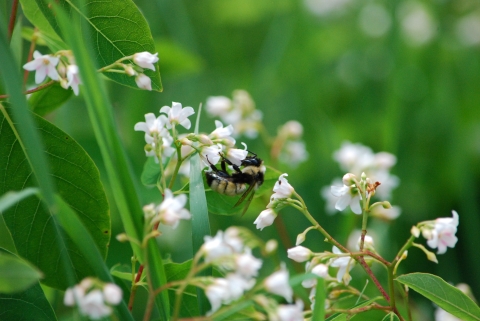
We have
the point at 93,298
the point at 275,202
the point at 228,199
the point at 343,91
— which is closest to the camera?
the point at 93,298

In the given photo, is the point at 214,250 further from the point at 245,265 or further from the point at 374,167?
the point at 374,167

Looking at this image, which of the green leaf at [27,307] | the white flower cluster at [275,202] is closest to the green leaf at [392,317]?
the white flower cluster at [275,202]

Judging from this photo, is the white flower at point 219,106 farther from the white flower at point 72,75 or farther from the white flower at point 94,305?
the white flower at point 94,305

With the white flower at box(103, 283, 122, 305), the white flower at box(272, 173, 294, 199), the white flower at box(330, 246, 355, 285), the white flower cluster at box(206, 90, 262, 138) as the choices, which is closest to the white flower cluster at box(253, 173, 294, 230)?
the white flower at box(272, 173, 294, 199)

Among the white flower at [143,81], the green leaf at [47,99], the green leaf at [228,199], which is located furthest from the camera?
the green leaf at [47,99]

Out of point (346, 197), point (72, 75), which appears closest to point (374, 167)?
point (346, 197)

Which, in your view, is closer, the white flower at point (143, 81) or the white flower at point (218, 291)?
the white flower at point (218, 291)

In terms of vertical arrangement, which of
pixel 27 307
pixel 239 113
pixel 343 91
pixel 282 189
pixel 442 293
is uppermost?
pixel 343 91
